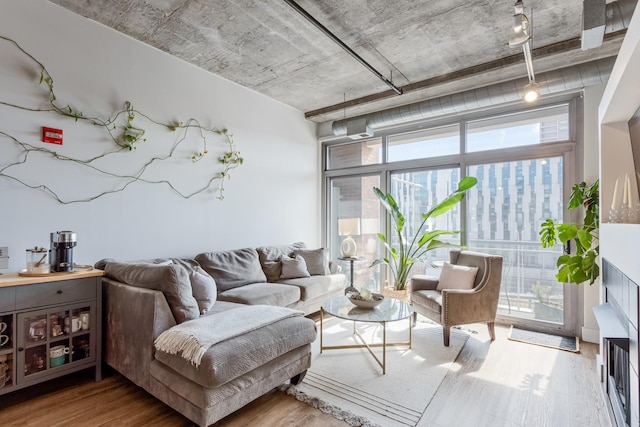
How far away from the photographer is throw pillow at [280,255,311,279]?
13.6 ft

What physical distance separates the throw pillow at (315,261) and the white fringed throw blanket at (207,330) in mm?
2047

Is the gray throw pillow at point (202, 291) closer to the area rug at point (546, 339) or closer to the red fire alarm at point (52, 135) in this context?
the red fire alarm at point (52, 135)

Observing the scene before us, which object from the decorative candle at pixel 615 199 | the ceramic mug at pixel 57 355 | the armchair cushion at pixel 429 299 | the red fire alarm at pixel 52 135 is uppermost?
the red fire alarm at pixel 52 135

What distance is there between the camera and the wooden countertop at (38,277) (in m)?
2.08

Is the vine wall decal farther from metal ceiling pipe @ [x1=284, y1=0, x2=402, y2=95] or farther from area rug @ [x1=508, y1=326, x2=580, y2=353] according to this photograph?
area rug @ [x1=508, y1=326, x2=580, y2=353]

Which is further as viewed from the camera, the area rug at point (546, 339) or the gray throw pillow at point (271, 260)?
the gray throw pillow at point (271, 260)

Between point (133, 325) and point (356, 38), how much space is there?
3067 mm

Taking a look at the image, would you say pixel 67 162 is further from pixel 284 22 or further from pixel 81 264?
pixel 284 22

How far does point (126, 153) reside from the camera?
10.4 ft

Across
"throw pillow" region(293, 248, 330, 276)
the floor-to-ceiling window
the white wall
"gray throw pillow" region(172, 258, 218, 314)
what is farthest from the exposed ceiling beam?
"gray throw pillow" region(172, 258, 218, 314)

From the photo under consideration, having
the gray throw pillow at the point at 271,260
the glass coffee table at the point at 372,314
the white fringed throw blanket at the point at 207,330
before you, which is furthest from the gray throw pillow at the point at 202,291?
the gray throw pillow at the point at 271,260

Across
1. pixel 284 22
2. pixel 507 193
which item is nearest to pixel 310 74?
pixel 284 22

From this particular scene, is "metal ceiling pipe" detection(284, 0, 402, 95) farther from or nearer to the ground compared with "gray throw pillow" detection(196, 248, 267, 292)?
farther from the ground

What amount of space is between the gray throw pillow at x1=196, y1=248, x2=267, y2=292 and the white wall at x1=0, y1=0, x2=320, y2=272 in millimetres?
294
